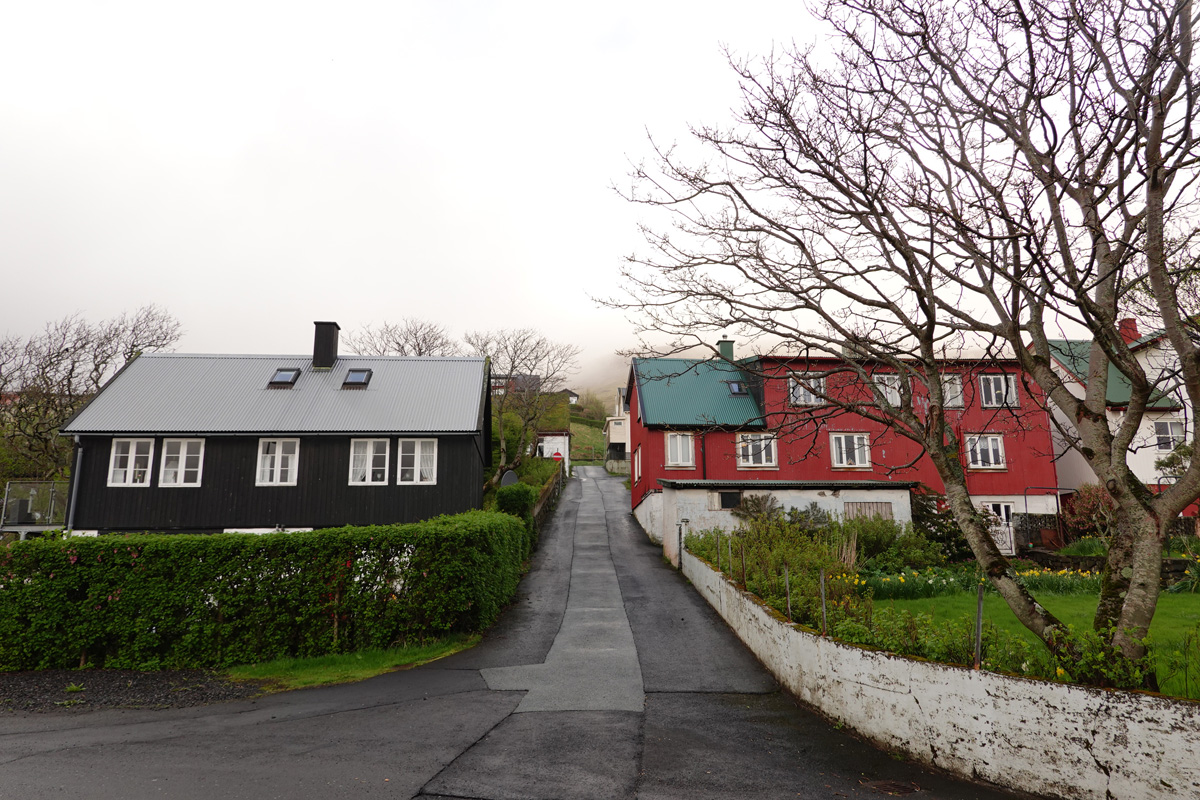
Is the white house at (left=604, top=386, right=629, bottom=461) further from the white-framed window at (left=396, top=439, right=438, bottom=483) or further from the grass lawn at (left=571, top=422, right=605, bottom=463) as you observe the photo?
the white-framed window at (left=396, top=439, right=438, bottom=483)

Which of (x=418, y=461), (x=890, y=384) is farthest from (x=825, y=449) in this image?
(x=890, y=384)

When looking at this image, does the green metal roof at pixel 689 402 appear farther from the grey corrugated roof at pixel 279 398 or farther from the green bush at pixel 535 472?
the green bush at pixel 535 472

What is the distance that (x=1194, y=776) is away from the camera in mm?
5000

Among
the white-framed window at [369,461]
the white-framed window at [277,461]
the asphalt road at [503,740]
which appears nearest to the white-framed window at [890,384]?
the asphalt road at [503,740]

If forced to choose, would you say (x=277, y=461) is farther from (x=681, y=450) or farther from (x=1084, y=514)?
(x=1084, y=514)

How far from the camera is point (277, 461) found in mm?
23094

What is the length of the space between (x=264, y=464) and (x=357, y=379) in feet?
16.2

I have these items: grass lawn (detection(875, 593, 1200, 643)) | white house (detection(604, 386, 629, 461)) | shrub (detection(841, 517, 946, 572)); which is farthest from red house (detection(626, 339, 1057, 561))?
white house (detection(604, 386, 629, 461))

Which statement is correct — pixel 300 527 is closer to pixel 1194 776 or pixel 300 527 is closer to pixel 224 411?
pixel 224 411

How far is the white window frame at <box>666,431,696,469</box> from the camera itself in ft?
93.6

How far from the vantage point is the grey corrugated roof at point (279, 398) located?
23219 millimetres

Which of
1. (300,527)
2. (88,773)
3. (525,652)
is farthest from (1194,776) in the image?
(300,527)

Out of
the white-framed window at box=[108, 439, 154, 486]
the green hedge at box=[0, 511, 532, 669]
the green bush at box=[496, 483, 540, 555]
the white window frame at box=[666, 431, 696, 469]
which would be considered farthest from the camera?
the white window frame at box=[666, 431, 696, 469]

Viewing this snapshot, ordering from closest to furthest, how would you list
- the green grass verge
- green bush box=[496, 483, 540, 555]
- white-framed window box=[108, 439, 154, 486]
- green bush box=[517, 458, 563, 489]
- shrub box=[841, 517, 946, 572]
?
the green grass verge → shrub box=[841, 517, 946, 572] → white-framed window box=[108, 439, 154, 486] → green bush box=[496, 483, 540, 555] → green bush box=[517, 458, 563, 489]
